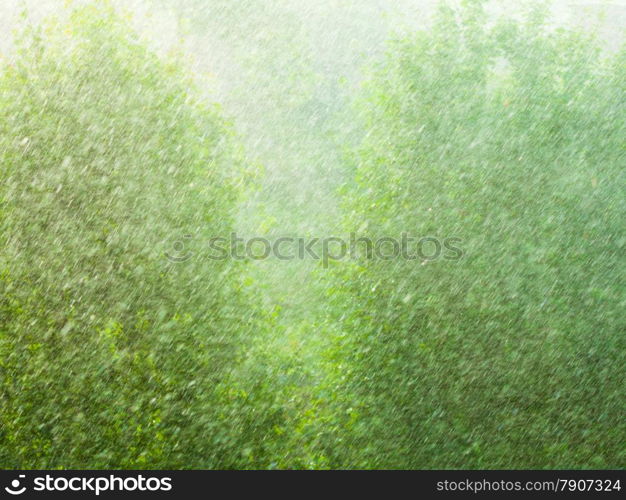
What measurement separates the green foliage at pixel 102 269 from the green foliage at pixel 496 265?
2402 millimetres

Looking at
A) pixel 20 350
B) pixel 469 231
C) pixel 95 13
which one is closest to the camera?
pixel 20 350

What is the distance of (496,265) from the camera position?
8.26 meters

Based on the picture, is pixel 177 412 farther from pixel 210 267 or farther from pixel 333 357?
pixel 333 357

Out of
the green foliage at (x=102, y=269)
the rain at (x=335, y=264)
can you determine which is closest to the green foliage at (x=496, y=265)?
the rain at (x=335, y=264)

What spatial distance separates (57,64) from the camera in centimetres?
713

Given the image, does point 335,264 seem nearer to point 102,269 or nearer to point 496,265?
point 496,265

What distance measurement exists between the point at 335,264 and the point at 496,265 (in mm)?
2354

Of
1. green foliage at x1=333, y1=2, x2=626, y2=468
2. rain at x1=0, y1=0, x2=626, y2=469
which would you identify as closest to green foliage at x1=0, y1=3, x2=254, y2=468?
rain at x1=0, y1=0, x2=626, y2=469

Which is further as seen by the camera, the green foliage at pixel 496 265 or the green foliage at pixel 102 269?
the green foliage at pixel 496 265

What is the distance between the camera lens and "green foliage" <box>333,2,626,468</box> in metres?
8.07

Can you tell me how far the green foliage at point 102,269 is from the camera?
6.78 metres

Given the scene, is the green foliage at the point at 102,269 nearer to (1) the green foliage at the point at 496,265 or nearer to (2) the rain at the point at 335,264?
(2) the rain at the point at 335,264

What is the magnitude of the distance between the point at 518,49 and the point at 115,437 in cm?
704

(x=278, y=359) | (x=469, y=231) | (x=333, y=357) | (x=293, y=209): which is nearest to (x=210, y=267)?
(x=278, y=359)
